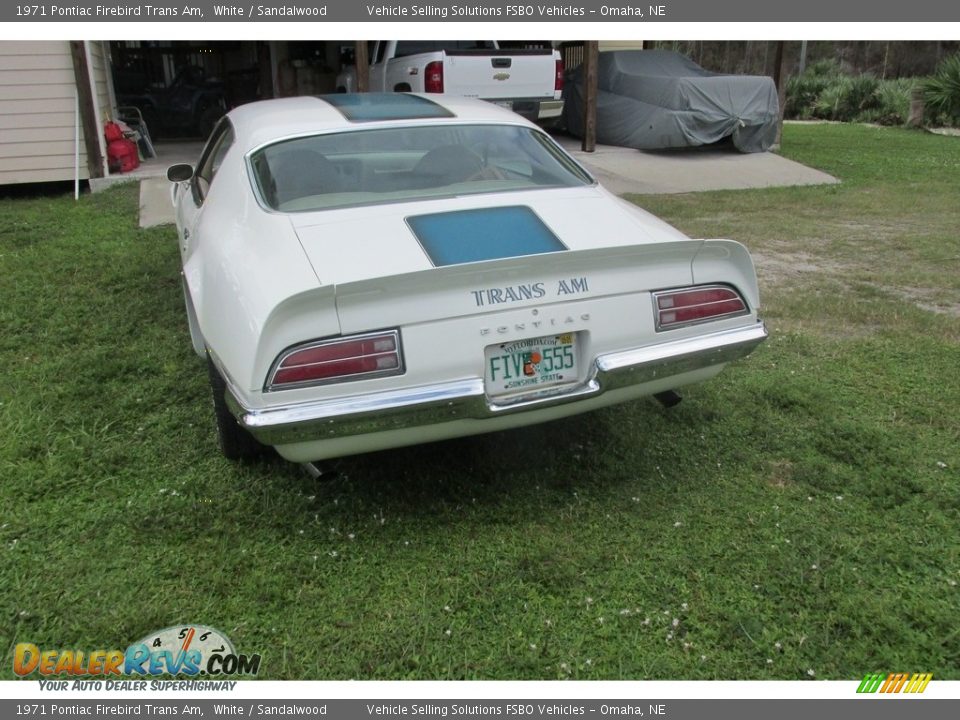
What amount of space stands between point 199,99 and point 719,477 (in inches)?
525

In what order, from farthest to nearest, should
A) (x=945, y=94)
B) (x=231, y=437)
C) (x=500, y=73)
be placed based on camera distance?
(x=945, y=94), (x=500, y=73), (x=231, y=437)

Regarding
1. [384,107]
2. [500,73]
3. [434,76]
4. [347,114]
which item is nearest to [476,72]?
[500,73]

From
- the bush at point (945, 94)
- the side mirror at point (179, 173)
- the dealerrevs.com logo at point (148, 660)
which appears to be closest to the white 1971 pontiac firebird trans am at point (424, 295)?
the dealerrevs.com logo at point (148, 660)

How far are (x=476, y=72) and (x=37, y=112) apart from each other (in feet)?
17.0

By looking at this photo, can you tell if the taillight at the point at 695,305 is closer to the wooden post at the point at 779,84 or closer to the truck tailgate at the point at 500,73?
the truck tailgate at the point at 500,73

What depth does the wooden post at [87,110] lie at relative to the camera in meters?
8.84

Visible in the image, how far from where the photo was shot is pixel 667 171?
10867mm

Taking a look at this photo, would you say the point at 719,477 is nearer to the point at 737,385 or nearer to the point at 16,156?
the point at 737,385

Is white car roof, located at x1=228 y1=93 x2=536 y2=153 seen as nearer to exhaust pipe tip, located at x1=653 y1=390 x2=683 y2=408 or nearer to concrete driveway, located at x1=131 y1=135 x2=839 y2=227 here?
exhaust pipe tip, located at x1=653 y1=390 x2=683 y2=408

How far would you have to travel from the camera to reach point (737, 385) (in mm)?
4016

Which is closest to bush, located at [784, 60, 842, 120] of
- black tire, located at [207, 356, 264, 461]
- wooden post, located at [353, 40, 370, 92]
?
wooden post, located at [353, 40, 370, 92]

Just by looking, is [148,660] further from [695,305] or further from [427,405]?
[695,305]

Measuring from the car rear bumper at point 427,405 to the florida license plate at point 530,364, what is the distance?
0.16 ft

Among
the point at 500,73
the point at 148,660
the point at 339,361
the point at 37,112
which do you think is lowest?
the point at 148,660
